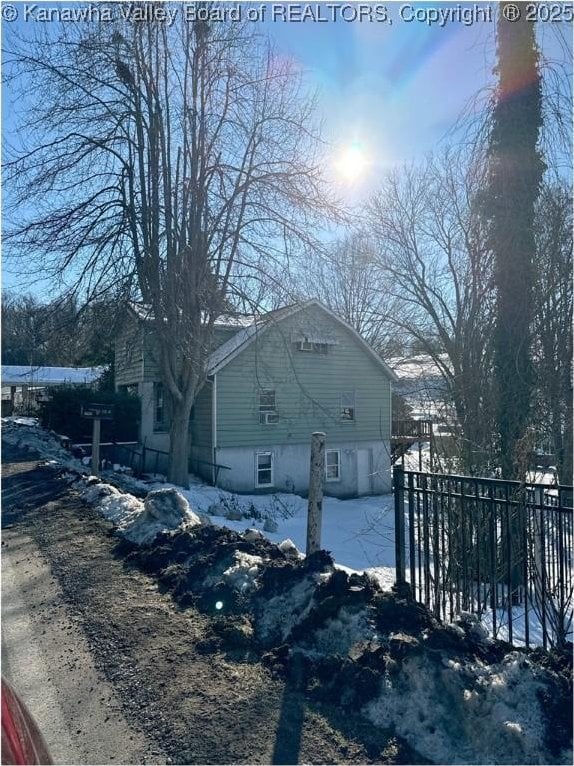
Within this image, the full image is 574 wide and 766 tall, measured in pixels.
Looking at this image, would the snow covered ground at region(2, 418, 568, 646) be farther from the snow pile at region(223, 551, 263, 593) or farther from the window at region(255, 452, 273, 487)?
the snow pile at region(223, 551, 263, 593)

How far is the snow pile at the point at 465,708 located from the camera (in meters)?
2.73

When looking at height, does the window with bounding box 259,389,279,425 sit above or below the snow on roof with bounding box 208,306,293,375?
below

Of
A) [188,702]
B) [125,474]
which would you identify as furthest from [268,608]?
[125,474]

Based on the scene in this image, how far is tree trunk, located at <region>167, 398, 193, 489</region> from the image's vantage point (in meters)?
16.7

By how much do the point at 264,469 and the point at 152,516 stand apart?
13.7m

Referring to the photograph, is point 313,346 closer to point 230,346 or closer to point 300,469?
point 230,346

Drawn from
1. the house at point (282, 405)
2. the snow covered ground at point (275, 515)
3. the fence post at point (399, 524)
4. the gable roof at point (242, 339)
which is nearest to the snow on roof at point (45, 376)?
the snow covered ground at point (275, 515)

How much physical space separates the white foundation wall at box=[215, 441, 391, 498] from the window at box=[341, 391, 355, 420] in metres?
1.15

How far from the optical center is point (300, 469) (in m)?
21.5

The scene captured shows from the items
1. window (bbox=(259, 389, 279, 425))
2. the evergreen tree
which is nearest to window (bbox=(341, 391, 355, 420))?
window (bbox=(259, 389, 279, 425))

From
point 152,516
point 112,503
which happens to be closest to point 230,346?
point 112,503

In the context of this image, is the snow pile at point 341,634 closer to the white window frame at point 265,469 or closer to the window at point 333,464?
the white window frame at point 265,469

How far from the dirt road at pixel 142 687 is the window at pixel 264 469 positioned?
14576 mm

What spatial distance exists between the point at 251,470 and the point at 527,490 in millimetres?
16215
